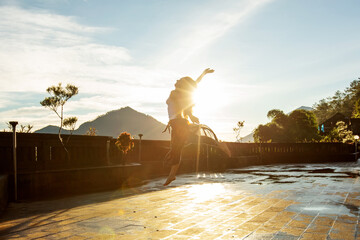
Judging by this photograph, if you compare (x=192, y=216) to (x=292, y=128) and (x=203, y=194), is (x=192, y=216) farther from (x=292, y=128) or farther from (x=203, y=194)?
(x=292, y=128)

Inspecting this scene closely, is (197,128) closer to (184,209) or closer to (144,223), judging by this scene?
(144,223)

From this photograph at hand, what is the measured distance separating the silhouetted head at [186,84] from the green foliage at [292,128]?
Result: 7372cm

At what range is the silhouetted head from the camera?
359 centimetres

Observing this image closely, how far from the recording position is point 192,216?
704 centimetres

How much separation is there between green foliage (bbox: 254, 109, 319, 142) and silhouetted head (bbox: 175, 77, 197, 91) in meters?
73.7

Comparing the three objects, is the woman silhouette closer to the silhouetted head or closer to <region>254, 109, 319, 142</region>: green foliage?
the silhouetted head

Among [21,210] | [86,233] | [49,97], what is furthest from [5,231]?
[49,97]

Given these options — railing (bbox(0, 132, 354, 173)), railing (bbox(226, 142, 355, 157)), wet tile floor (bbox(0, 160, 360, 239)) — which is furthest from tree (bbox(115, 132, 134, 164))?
railing (bbox(226, 142, 355, 157))

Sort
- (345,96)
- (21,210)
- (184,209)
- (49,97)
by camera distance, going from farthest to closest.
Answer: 1. (345,96)
2. (49,97)
3. (21,210)
4. (184,209)

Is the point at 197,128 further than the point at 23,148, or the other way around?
the point at 23,148

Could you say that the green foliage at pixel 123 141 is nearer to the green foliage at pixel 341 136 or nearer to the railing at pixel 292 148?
the railing at pixel 292 148

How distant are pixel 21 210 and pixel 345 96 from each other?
463ft

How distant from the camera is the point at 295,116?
255ft

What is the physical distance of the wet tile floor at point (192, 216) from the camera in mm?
5609
